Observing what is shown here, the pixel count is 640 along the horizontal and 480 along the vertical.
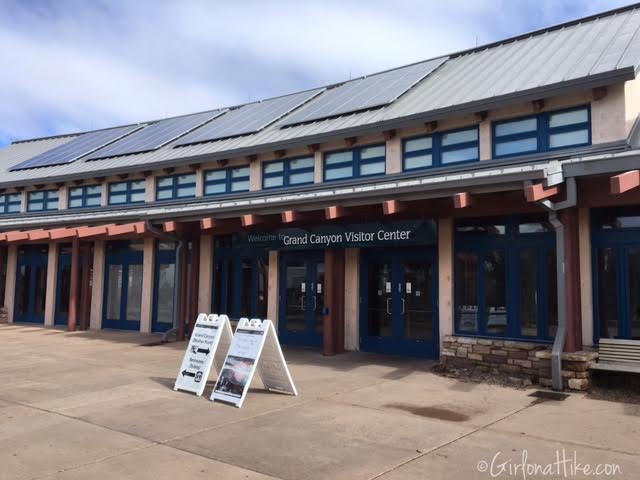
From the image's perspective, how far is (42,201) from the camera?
2144cm

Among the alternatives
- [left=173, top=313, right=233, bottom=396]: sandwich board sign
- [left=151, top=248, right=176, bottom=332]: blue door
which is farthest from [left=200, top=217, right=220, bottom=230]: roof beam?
[left=173, top=313, right=233, bottom=396]: sandwich board sign

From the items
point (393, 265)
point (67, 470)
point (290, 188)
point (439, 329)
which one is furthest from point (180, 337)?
point (67, 470)

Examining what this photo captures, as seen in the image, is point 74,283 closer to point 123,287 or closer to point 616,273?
point 123,287

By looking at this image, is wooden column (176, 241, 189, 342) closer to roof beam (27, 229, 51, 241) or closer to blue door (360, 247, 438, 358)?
roof beam (27, 229, 51, 241)

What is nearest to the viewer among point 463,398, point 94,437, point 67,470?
point 67,470

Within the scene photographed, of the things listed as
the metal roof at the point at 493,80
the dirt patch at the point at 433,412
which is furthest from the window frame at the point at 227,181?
the dirt patch at the point at 433,412

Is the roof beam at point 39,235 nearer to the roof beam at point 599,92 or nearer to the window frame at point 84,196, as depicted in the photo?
the window frame at point 84,196

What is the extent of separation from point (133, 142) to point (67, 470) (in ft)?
59.4

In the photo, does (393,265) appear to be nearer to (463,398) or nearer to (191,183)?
(463,398)

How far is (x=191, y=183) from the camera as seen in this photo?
57.8ft

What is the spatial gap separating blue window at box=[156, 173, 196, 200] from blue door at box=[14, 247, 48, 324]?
4.95 metres

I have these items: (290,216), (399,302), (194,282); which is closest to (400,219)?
(399,302)

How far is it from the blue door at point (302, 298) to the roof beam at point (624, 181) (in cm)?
738

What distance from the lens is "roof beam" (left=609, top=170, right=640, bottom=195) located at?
7.72 meters
